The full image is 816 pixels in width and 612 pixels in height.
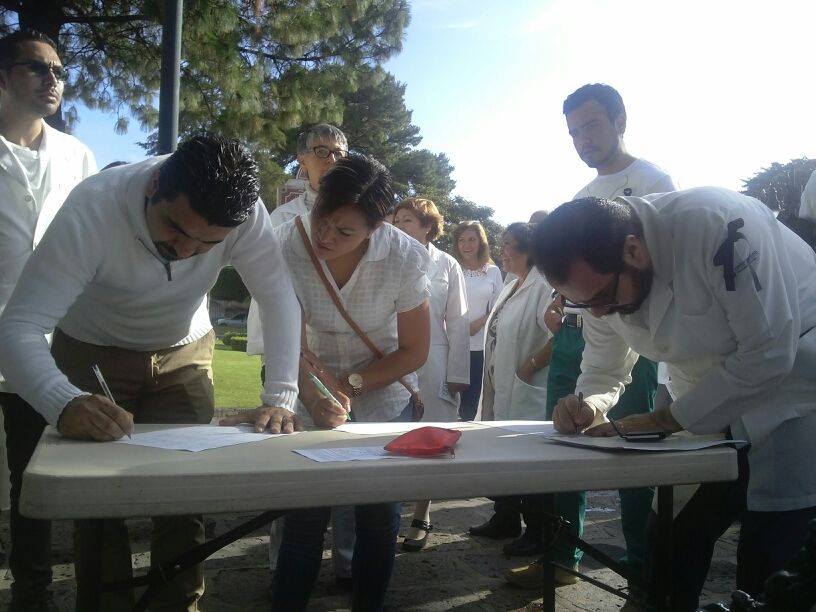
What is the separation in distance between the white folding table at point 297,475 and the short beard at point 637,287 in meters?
0.40

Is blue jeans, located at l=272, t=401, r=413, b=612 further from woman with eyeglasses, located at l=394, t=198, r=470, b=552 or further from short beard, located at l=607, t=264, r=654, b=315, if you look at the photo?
woman with eyeglasses, located at l=394, t=198, r=470, b=552

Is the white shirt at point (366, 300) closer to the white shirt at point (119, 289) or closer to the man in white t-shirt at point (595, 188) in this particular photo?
the white shirt at point (119, 289)

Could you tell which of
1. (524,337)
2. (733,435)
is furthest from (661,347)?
(524,337)

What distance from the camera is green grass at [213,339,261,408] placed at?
743cm

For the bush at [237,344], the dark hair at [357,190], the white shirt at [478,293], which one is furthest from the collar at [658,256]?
the bush at [237,344]

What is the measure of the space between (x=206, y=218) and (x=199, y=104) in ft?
18.7

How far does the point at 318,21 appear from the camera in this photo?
748 centimetres

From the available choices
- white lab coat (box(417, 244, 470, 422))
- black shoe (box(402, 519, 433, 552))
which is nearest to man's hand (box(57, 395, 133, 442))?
black shoe (box(402, 519, 433, 552))

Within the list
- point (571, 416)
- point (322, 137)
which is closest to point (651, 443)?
point (571, 416)

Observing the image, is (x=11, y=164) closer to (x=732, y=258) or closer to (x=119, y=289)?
(x=119, y=289)

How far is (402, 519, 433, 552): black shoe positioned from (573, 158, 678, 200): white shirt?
1.75 m

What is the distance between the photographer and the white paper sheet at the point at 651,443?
5.25ft

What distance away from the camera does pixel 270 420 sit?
6.05 feet

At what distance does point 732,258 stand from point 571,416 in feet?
1.99
